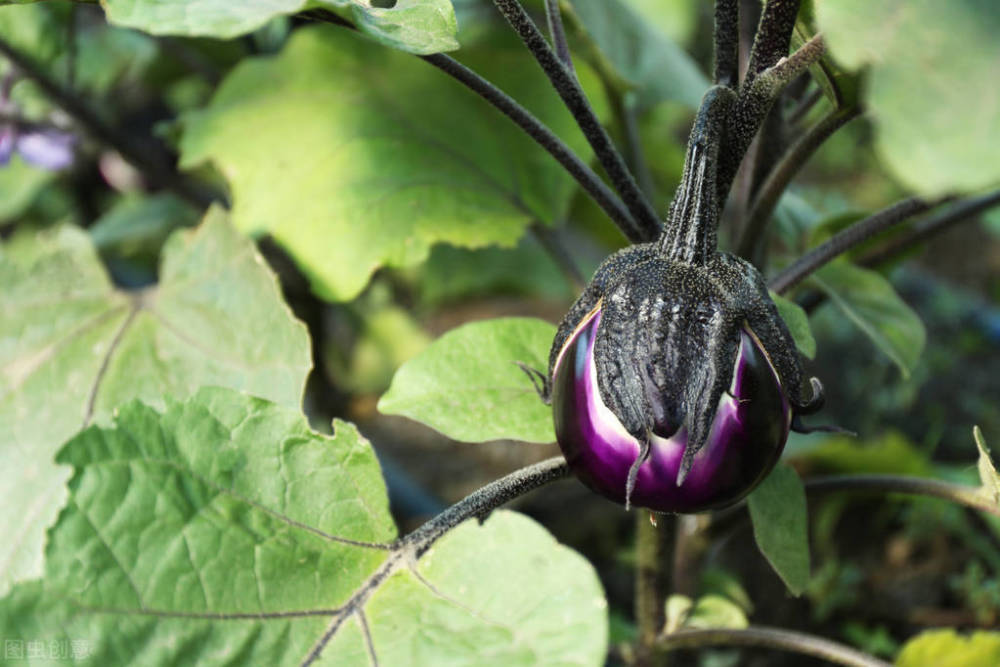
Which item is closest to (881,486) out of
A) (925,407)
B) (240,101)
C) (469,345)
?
(469,345)

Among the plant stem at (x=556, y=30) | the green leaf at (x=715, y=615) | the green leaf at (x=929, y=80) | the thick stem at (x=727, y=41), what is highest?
the green leaf at (x=929, y=80)

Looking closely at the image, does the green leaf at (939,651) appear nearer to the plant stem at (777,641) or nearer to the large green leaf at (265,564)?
the plant stem at (777,641)

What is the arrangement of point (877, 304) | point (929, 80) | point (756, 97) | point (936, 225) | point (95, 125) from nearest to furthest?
1. point (929, 80)
2. point (756, 97)
3. point (877, 304)
4. point (936, 225)
5. point (95, 125)

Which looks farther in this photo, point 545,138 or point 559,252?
point 559,252

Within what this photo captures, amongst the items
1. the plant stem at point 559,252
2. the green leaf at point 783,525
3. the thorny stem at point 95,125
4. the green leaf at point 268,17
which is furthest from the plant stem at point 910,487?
the thorny stem at point 95,125

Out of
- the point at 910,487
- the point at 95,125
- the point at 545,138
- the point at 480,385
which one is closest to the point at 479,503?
the point at 480,385

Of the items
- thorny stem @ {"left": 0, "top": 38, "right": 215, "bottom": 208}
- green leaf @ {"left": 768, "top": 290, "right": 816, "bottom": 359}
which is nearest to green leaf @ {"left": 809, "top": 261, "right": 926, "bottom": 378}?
green leaf @ {"left": 768, "top": 290, "right": 816, "bottom": 359}

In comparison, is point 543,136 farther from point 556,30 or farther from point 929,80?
point 929,80
